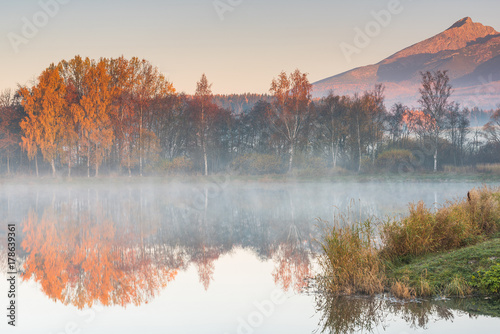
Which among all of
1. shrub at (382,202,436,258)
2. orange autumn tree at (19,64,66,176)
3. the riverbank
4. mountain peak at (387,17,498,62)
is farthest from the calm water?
mountain peak at (387,17,498,62)

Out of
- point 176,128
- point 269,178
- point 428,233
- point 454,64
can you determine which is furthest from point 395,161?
point 454,64

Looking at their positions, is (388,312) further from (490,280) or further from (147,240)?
(147,240)

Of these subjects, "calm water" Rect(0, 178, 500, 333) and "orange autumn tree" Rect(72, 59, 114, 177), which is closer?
"calm water" Rect(0, 178, 500, 333)

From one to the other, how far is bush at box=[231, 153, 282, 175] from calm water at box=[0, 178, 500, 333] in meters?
28.7

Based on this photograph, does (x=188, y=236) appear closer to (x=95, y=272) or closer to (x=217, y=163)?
(x=95, y=272)

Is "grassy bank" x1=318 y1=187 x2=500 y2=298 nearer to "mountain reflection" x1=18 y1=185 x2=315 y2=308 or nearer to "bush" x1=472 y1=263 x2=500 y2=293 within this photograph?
"bush" x1=472 y1=263 x2=500 y2=293

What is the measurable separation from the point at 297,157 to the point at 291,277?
40.7 m

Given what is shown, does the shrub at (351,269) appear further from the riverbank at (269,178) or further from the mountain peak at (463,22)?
the mountain peak at (463,22)

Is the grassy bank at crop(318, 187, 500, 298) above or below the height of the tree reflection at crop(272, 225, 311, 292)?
above

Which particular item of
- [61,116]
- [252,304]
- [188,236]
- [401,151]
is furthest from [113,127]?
[252,304]

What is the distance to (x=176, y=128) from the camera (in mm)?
59062

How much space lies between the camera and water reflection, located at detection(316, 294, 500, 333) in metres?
7.71

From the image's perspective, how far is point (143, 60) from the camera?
172ft

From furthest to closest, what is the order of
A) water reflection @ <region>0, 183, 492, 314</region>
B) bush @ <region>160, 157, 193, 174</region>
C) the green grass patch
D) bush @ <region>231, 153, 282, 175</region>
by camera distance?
1. bush @ <region>231, 153, 282, 175</region>
2. bush @ <region>160, 157, 193, 174</region>
3. water reflection @ <region>0, 183, 492, 314</region>
4. the green grass patch
